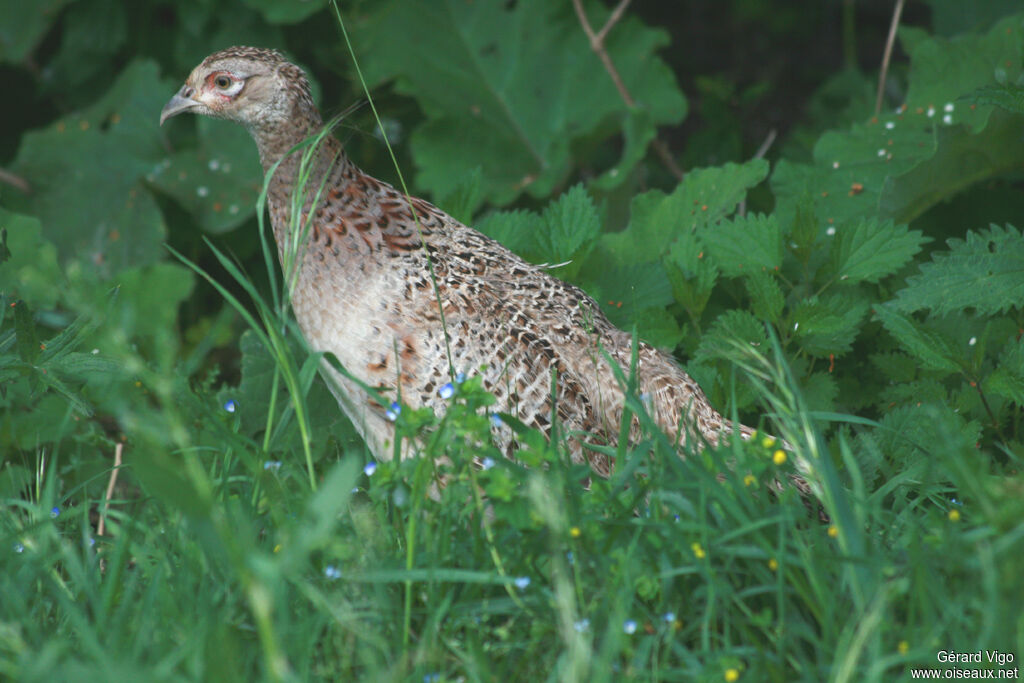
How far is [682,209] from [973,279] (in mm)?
1238

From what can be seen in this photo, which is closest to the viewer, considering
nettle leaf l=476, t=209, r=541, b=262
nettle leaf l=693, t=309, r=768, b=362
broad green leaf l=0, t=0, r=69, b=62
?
nettle leaf l=693, t=309, r=768, b=362

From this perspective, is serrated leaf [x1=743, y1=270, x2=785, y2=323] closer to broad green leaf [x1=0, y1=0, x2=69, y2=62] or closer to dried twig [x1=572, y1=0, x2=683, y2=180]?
dried twig [x1=572, y1=0, x2=683, y2=180]

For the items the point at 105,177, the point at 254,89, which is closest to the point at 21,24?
the point at 105,177

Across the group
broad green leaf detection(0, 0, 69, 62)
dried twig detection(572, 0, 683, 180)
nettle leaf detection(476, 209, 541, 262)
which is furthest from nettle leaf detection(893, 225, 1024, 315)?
broad green leaf detection(0, 0, 69, 62)

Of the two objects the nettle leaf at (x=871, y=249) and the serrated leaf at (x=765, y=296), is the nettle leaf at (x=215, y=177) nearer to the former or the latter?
the serrated leaf at (x=765, y=296)

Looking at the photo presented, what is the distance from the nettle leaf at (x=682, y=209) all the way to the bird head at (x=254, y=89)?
1.41 m

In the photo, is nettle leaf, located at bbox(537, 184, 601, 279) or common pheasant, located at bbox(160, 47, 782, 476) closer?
common pheasant, located at bbox(160, 47, 782, 476)

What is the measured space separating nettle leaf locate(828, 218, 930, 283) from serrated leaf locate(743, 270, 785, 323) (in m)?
0.28

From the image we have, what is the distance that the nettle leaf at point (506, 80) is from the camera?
5652 millimetres

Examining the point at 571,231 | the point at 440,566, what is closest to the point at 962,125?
the point at 571,231

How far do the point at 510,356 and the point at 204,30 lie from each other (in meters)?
3.67

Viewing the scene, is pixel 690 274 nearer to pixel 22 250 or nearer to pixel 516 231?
pixel 516 231

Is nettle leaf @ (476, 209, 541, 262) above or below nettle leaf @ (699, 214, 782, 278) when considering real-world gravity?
below

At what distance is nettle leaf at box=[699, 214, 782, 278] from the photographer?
3818mm
